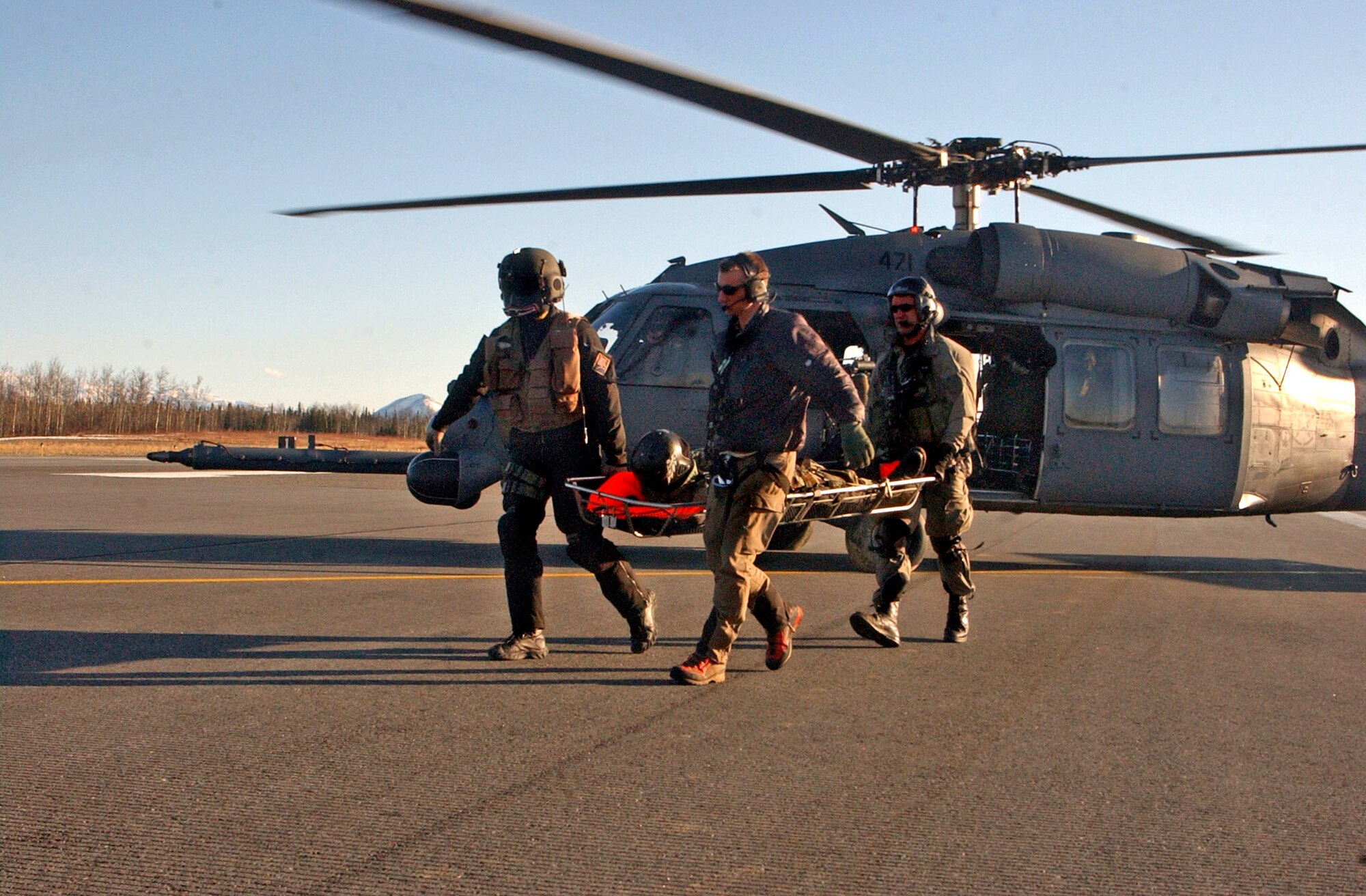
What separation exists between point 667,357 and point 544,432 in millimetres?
4553

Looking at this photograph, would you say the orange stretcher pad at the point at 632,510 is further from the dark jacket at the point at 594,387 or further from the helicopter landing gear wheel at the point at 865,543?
the helicopter landing gear wheel at the point at 865,543

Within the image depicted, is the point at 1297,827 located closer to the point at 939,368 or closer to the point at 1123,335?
the point at 939,368

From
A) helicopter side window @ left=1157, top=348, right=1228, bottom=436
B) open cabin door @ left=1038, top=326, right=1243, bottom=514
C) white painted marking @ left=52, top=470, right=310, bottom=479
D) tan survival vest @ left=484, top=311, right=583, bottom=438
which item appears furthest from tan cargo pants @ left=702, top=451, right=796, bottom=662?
white painted marking @ left=52, top=470, right=310, bottom=479

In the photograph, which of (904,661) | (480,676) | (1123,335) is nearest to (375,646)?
(480,676)

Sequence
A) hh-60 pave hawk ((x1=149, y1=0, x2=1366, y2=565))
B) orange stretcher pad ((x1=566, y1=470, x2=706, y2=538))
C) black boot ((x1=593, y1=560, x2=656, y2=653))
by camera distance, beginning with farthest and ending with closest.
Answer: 1. hh-60 pave hawk ((x1=149, y1=0, x2=1366, y2=565))
2. black boot ((x1=593, y1=560, x2=656, y2=653))
3. orange stretcher pad ((x1=566, y1=470, x2=706, y2=538))

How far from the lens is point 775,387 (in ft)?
17.4

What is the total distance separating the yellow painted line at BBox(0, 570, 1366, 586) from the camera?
7660 millimetres

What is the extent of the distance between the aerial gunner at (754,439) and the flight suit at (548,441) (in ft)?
1.89

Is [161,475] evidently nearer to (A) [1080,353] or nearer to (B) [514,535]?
(A) [1080,353]

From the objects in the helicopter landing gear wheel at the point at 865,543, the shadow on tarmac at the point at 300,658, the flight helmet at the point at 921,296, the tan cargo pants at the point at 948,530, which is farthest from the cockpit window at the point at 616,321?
the shadow on tarmac at the point at 300,658

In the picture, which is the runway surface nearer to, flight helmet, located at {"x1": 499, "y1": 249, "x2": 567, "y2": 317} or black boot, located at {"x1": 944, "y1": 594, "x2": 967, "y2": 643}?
black boot, located at {"x1": 944, "y1": 594, "x2": 967, "y2": 643}

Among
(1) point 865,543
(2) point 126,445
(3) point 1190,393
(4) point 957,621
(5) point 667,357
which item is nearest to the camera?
(4) point 957,621

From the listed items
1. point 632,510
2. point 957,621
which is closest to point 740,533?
point 632,510

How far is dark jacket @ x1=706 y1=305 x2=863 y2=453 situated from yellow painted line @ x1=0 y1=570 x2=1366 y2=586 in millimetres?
3629
